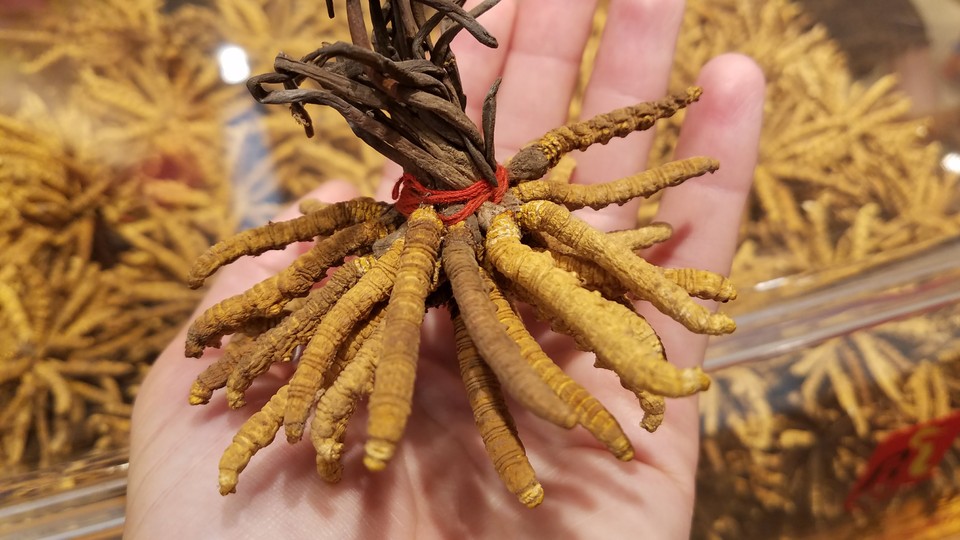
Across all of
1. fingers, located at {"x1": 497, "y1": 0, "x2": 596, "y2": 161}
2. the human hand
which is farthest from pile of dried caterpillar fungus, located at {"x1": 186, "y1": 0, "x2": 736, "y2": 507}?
fingers, located at {"x1": 497, "y1": 0, "x2": 596, "y2": 161}

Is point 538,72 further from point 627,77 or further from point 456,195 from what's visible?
point 456,195

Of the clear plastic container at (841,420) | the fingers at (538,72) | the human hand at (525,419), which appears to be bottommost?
the clear plastic container at (841,420)

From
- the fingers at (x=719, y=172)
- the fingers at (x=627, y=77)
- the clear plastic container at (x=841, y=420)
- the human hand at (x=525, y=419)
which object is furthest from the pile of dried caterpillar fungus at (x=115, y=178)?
the clear plastic container at (x=841, y=420)

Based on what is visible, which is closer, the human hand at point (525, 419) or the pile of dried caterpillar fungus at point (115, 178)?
the human hand at point (525, 419)

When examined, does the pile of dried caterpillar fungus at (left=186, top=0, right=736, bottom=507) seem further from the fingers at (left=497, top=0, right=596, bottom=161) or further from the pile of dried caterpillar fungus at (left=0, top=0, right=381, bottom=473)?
the pile of dried caterpillar fungus at (left=0, top=0, right=381, bottom=473)

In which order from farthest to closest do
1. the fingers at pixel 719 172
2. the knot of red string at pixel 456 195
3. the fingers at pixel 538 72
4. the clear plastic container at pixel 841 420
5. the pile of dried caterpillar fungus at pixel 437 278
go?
the clear plastic container at pixel 841 420 < the fingers at pixel 538 72 < the fingers at pixel 719 172 < the knot of red string at pixel 456 195 < the pile of dried caterpillar fungus at pixel 437 278

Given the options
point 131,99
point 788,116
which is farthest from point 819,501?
point 131,99

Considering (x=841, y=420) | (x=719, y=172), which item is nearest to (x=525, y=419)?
(x=719, y=172)

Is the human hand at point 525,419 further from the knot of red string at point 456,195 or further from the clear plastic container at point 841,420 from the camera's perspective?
the clear plastic container at point 841,420
